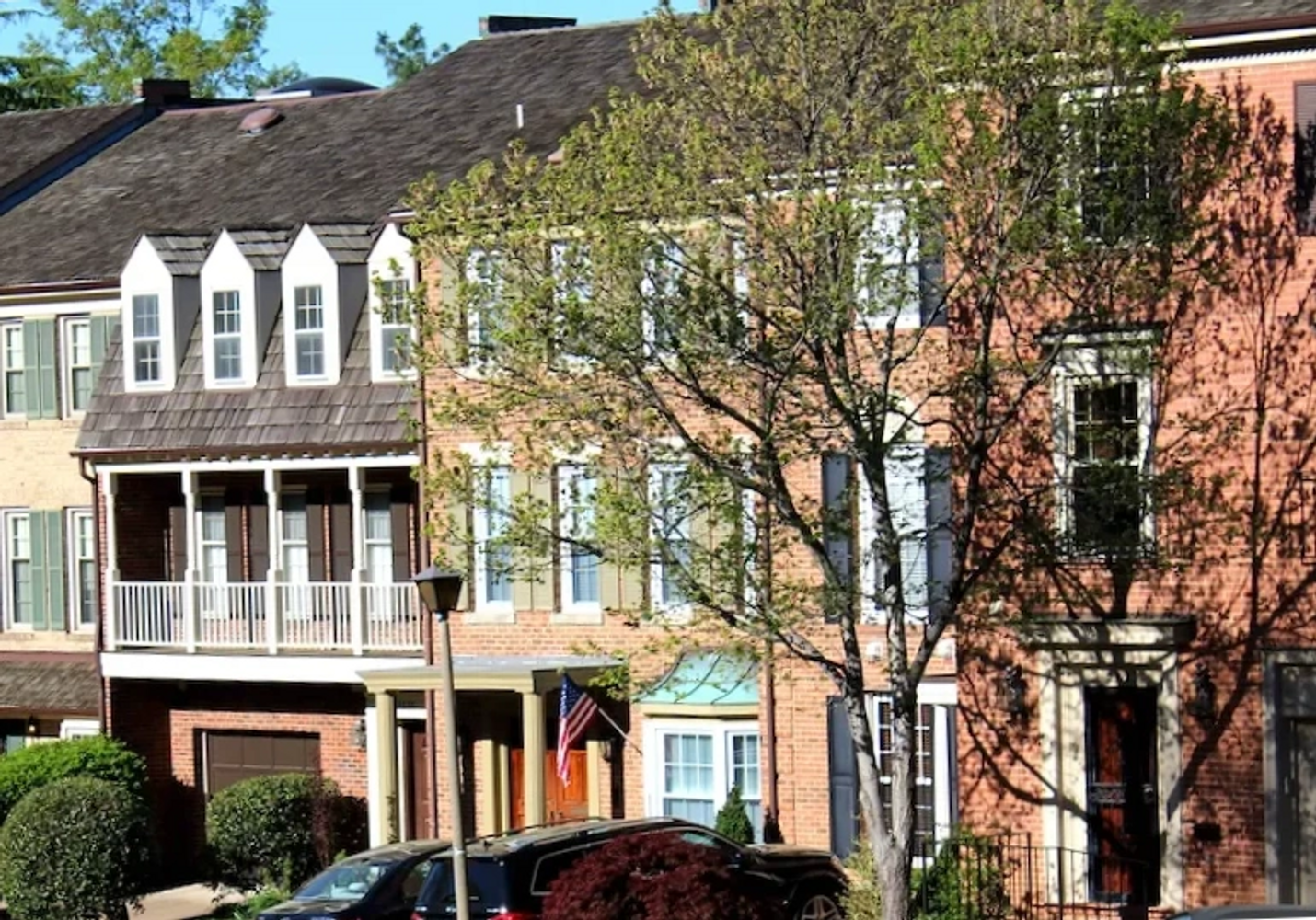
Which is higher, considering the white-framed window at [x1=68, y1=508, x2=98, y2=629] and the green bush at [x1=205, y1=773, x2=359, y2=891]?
the white-framed window at [x1=68, y1=508, x2=98, y2=629]

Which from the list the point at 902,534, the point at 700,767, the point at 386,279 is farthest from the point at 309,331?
the point at 902,534

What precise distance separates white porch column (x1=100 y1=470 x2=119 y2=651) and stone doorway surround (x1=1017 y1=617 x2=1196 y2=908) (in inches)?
627

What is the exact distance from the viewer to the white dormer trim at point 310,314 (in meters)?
36.0

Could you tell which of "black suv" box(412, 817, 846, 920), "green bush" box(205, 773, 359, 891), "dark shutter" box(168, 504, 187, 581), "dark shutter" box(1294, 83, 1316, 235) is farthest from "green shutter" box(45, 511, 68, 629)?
"dark shutter" box(1294, 83, 1316, 235)

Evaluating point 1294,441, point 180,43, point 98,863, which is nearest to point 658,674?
point 98,863

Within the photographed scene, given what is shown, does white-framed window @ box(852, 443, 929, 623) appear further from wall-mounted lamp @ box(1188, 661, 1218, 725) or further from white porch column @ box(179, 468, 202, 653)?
white porch column @ box(179, 468, 202, 653)

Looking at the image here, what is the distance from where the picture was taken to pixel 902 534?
87.8 ft

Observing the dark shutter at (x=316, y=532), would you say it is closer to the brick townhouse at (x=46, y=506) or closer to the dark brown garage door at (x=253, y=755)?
the dark brown garage door at (x=253, y=755)

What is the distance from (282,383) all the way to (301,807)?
5.62 m

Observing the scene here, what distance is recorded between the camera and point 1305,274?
24.9 metres

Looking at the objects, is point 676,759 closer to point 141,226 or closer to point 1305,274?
point 1305,274

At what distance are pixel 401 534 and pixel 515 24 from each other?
37.2ft

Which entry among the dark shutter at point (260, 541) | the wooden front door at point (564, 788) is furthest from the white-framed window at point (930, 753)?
the dark shutter at point (260, 541)

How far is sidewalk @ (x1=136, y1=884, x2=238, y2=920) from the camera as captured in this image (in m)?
35.0
